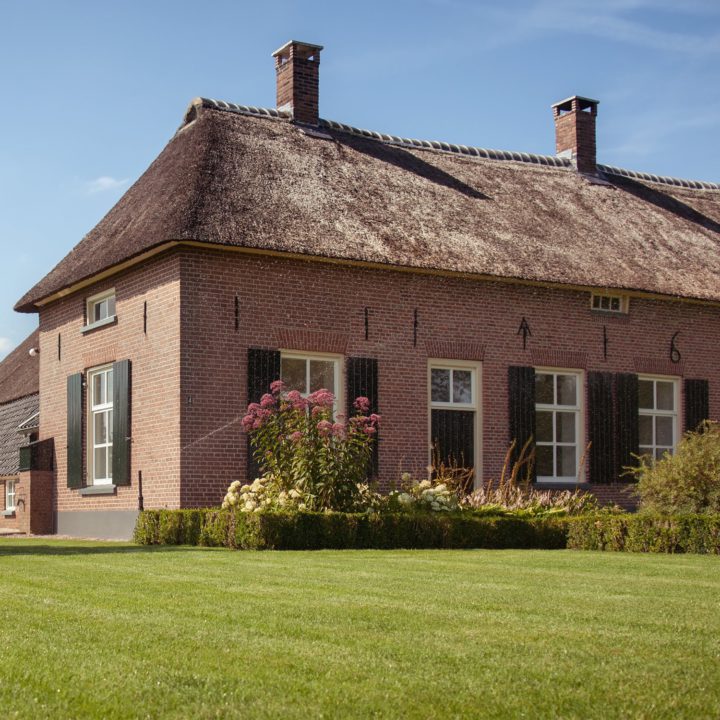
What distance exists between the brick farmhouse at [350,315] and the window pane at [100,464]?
1.3 inches

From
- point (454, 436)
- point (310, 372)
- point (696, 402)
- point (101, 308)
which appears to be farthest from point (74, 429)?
point (696, 402)

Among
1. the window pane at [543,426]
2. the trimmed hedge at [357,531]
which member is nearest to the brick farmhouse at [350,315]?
the window pane at [543,426]

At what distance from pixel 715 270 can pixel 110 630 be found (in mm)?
16336

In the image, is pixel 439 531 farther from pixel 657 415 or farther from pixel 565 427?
pixel 657 415

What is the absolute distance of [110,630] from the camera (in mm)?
5625

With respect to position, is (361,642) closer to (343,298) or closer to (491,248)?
(343,298)

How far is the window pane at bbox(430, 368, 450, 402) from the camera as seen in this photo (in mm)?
17172

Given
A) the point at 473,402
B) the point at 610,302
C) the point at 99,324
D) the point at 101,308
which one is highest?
the point at 610,302

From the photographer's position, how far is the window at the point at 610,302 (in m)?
18.6

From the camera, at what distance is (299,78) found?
19406mm

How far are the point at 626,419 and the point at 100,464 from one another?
26.6 ft

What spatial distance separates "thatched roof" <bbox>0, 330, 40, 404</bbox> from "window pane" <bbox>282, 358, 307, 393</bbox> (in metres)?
9.47

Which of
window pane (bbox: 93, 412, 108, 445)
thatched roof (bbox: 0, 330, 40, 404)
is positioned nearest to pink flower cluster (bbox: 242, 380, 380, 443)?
window pane (bbox: 93, 412, 108, 445)

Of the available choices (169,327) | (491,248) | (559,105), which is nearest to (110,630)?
(169,327)
